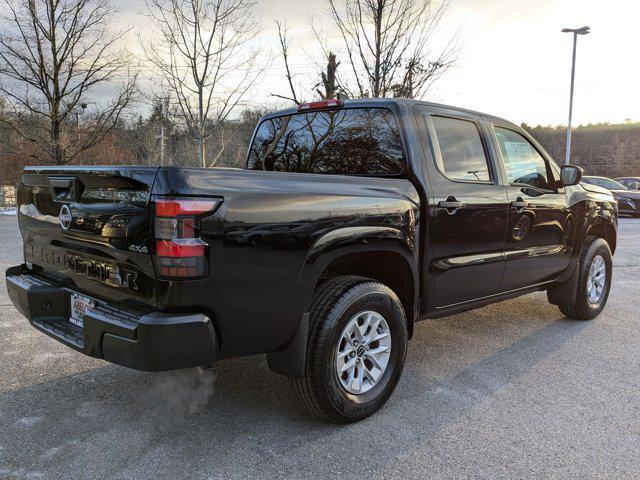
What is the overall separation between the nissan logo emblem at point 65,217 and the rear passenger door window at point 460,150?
226 centimetres

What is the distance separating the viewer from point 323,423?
2900 mm

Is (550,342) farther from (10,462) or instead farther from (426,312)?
(10,462)

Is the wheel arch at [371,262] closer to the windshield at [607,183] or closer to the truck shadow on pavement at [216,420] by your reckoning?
the truck shadow on pavement at [216,420]

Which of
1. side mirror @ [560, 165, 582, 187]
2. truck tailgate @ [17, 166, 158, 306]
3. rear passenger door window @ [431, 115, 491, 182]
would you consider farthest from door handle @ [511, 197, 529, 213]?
truck tailgate @ [17, 166, 158, 306]

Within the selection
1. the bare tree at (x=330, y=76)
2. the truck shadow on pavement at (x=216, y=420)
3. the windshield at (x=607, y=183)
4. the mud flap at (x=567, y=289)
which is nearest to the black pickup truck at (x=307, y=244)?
the truck shadow on pavement at (x=216, y=420)

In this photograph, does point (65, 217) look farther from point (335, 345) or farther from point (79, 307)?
point (335, 345)

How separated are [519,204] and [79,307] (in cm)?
315

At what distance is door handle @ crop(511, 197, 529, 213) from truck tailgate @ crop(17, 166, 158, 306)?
2801 mm

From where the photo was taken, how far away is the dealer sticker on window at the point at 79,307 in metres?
2.58

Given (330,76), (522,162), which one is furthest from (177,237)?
(330,76)

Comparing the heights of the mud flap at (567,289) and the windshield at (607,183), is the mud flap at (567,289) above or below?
below

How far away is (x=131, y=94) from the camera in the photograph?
44.6ft

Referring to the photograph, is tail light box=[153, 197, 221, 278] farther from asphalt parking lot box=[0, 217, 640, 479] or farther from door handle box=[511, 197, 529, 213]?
door handle box=[511, 197, 529, 213]

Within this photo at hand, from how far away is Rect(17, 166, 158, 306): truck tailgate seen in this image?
2.26 m
